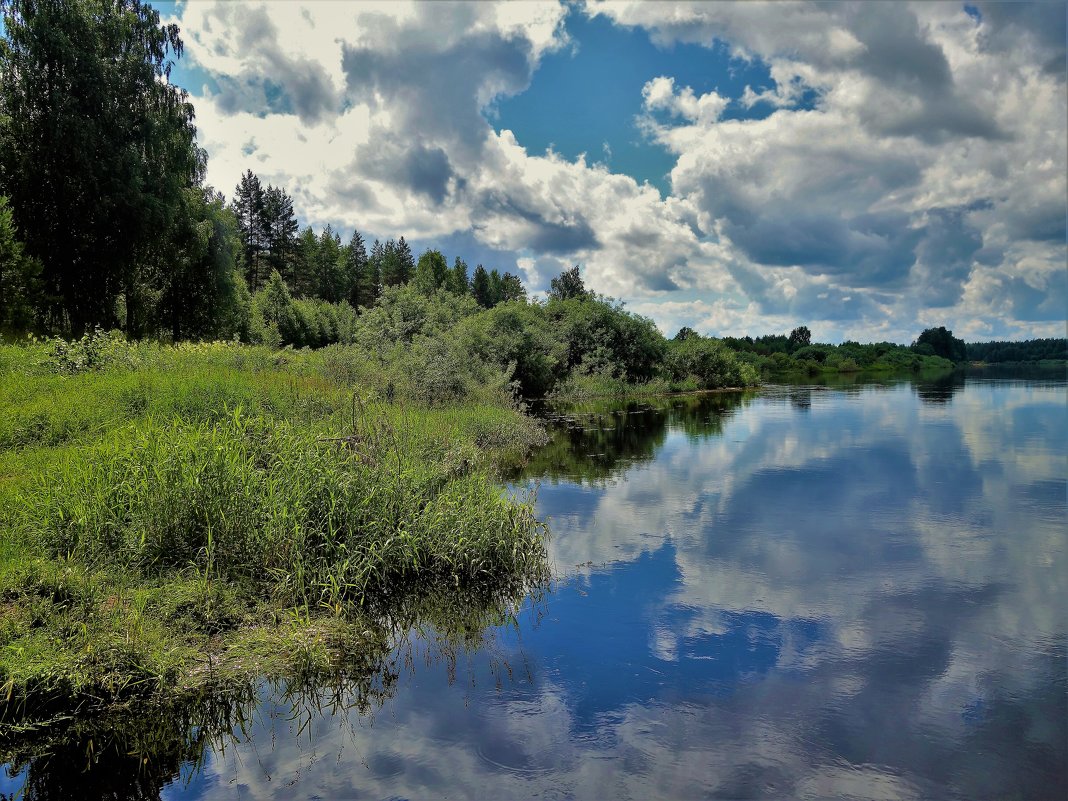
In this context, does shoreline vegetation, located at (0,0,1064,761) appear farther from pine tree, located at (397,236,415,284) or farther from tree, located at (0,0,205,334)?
pine tree, located at (397,236,415,284)

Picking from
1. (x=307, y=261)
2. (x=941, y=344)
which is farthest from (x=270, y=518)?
(x=941, y=344)

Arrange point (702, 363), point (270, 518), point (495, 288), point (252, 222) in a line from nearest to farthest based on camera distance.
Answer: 1. point (270, 518)
2. point (702, 363)
3. point (252, 222)
4. point (495, 288)

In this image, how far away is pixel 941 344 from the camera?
112 metres

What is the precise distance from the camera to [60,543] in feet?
22.4

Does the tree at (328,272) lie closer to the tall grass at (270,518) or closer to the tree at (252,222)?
the tree at (252,222)

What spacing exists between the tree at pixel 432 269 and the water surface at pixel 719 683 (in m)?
72.3

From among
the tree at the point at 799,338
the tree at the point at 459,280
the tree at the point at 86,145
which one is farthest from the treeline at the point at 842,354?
the tree at the point at 86,145

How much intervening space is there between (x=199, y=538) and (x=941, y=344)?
429ft

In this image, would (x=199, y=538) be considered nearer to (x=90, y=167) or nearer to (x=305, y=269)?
(x=90, y=167)

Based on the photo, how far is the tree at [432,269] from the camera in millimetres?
81575

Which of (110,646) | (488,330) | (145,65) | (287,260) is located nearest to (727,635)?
(110,646)

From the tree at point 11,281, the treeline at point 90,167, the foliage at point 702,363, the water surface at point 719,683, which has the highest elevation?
the treeline at point 90,167

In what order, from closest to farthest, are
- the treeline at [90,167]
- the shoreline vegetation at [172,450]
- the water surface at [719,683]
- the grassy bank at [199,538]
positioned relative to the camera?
the water surface at [719,683]
the grassy bank at [199,538]
the shoreline vegetation at [172,450]
the treeline at [90,167]

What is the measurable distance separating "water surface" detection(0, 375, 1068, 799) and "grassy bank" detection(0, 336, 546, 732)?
25.3 inches
